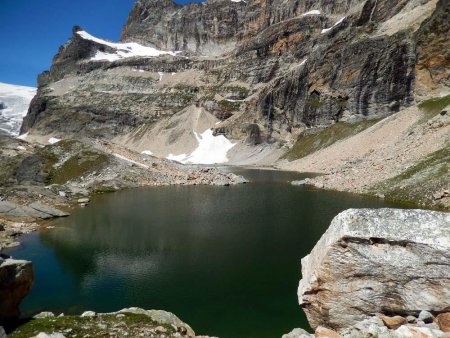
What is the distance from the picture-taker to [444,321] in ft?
36.7

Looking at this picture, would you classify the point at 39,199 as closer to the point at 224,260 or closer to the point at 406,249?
the point at 224,260

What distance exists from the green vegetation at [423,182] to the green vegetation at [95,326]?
37.0m

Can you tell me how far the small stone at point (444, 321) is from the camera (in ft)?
35.9

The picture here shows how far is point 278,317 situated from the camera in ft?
63.8

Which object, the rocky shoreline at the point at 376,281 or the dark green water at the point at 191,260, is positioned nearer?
the rocky shoreline at the point at 376,281

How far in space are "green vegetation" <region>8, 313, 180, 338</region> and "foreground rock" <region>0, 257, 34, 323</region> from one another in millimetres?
2018

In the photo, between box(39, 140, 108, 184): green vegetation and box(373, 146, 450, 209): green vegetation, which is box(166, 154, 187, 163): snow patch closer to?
box(39, 140, 108, 184): green vegetation

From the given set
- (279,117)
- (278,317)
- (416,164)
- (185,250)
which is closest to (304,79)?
(279,117)

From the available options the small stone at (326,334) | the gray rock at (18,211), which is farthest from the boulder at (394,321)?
the gray rock at (18,211)

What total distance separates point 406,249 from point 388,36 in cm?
13427

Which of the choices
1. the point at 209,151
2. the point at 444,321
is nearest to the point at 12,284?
the point at 444,321

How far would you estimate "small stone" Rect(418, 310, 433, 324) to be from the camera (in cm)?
1158

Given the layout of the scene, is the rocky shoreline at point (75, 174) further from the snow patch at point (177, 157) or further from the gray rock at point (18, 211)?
the snow patch at point (177, 157)

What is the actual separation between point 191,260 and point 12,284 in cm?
1398
